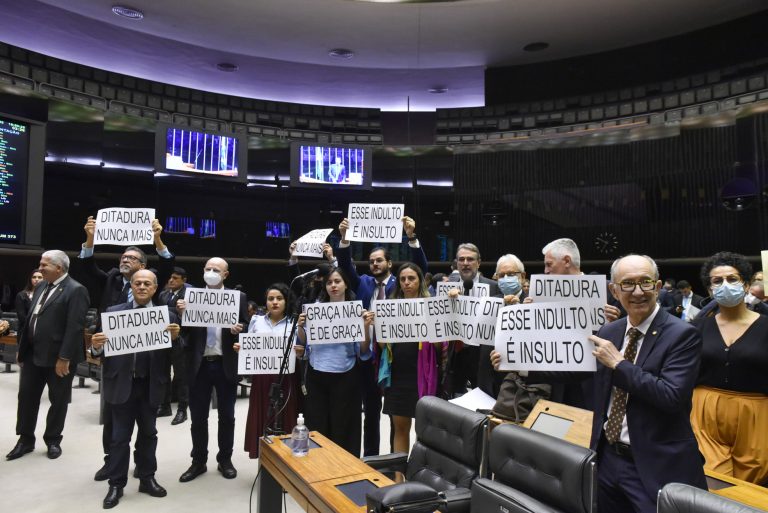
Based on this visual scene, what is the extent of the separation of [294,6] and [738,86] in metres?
8.14

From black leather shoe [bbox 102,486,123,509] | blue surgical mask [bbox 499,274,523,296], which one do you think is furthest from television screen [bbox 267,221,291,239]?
blue surgical mask [bbox 499,274,523,296]

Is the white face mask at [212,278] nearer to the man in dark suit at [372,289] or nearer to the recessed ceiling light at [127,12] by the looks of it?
the man in dark suit at [372,289]

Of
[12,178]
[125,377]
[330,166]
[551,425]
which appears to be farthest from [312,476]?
[330,166]

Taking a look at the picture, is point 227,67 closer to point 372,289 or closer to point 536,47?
point 536,47

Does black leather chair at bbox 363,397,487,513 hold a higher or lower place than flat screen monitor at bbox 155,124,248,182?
lower

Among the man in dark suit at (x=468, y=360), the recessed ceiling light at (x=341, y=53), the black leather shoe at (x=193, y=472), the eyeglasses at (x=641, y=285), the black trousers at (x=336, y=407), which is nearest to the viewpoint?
the eyeglasses at (x=641, y=285)

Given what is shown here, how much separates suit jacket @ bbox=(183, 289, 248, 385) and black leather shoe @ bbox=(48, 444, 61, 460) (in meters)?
1.53

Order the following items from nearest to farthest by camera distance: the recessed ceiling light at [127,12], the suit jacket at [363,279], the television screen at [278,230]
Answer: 1. the suit jacket at [363,279]
2. the recessed ceiling light at [127,12]
3. the television screen at [278,230]

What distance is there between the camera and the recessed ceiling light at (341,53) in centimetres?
1163

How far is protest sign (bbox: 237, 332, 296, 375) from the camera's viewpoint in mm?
3693

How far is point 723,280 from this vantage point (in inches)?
122

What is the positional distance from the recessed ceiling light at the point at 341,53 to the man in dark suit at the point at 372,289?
28.5 feet

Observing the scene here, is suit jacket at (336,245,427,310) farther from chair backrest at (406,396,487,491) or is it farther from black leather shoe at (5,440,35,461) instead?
black leather shoe at (5,440,35,461)

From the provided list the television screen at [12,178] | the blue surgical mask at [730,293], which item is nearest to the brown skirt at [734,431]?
the blue surgical mask at [730,293]
